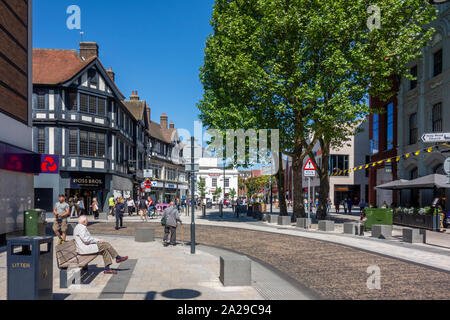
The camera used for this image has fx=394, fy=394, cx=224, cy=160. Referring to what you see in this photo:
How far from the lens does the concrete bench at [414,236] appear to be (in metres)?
15.0

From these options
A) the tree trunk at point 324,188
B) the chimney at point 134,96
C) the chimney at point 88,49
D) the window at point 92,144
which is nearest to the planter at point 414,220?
the tree trunk at point 324,188

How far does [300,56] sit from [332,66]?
6.03 ft

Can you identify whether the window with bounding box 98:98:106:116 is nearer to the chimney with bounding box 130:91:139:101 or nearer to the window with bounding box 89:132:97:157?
the window with bounding box 89:132:97:157

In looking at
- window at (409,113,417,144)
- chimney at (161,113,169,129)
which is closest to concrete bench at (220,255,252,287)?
window at (409,113,417,144)

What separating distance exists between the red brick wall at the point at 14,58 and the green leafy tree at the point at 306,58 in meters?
11.5

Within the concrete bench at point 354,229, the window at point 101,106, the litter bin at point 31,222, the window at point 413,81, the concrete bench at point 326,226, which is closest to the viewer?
the litter bin at point 31,222

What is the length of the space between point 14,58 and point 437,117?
954 inches

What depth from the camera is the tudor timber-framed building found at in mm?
31109

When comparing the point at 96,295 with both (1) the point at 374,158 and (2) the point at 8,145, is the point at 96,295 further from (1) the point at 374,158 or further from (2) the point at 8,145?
(1) the point at 374,158

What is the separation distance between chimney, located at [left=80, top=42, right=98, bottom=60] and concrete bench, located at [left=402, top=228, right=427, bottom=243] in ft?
98.9

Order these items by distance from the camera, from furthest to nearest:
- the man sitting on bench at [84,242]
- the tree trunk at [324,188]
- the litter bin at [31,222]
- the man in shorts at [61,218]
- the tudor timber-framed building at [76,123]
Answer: the tudor timber-framed building at [76,123] < the tree trunk at [324,188] < the litter bin at [31,222] < the man in shorts at [61,218] < the man sitting on bench at [84,242]

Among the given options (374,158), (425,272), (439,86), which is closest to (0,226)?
(425,272)

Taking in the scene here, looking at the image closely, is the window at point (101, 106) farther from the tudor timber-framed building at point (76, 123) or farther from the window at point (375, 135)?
the window at point (375, 135)

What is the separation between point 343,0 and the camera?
71.6 ft
